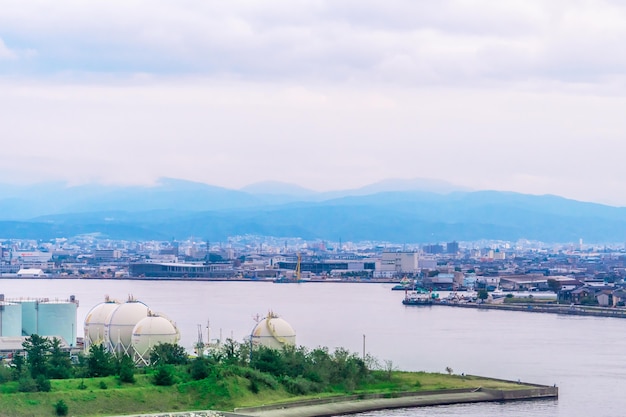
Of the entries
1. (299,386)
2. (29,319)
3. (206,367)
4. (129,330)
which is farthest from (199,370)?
(29,319)

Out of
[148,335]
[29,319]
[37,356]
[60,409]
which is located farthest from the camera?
[29,319]

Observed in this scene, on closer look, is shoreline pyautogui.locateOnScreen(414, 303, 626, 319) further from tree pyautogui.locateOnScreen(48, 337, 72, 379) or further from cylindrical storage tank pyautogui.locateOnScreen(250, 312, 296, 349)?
tree pyautogui.locateOnScreen(48, 337, 72, 379)

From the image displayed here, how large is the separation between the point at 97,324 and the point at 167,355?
6.76 ft

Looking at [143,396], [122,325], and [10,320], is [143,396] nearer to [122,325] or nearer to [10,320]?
[122,325]

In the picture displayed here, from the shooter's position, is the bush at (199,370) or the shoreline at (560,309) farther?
the shoreline at (560,309)

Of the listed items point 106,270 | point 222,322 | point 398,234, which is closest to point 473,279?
point 106,270

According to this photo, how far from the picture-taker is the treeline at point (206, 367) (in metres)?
14.8

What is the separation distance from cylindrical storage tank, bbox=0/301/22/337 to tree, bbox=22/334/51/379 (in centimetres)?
224

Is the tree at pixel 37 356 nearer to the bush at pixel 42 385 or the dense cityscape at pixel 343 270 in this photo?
the bush at pixel 42 385

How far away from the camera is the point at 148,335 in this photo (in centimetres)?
1725

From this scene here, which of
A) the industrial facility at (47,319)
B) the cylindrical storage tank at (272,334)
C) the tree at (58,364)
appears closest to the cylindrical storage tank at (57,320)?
the industrial facility at (47,319)

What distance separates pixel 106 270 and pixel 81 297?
1012 inches

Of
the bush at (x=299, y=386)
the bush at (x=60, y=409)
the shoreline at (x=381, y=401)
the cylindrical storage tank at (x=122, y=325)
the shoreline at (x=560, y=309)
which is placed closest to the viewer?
the bush at (x=60, y=409)

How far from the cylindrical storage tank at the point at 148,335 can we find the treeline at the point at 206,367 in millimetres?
263
